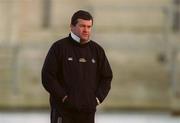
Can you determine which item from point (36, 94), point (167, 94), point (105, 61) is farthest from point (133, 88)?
point (105, 61)

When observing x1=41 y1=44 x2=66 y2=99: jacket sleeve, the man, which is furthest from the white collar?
x1=41 y1=44 x2=66 y2=99: jacket sleeve

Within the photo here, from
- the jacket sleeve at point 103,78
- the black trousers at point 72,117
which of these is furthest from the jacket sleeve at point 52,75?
the jacket sleeve at point 103,78

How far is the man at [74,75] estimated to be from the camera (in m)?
5.04

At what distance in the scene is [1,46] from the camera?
11469mm

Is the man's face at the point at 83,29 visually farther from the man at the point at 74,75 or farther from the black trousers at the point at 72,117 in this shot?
the black trousers at the point at 72,117

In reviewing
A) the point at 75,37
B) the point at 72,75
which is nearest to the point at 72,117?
the point at 72,75

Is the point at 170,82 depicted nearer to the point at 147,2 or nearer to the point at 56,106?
the point at 147,2

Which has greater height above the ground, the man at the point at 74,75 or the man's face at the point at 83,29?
the man's face at the point at 83,29

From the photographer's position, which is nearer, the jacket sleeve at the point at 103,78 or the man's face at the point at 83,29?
the man's face at the point at 83,29

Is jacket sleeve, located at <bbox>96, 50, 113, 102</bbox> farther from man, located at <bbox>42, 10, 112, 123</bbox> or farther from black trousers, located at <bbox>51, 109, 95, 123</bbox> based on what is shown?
black trousers, located at <bbox>51, 109, 95, 123</bbox>

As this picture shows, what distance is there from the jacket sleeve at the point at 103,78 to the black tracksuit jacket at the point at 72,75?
0.04m

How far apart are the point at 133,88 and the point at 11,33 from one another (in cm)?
215

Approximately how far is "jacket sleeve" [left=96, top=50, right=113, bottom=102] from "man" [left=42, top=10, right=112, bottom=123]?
0.03 m

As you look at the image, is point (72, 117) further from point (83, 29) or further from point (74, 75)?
point (83, 29)
